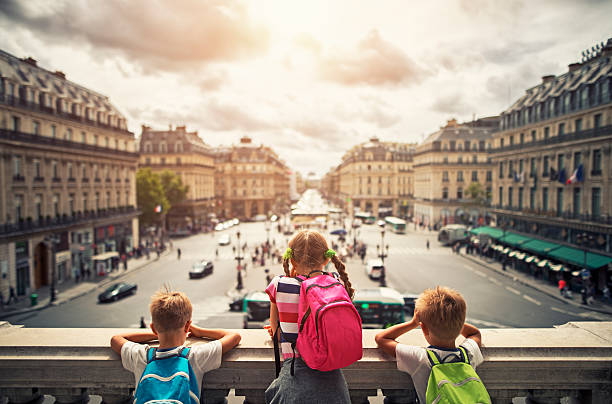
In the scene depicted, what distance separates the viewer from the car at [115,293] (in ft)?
78.2

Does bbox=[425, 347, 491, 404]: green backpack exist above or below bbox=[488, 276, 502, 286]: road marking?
above

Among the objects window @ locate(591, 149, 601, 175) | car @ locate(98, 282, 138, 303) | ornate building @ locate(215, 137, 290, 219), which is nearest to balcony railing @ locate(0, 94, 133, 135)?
car @ locate(98, 282, 138, 303)

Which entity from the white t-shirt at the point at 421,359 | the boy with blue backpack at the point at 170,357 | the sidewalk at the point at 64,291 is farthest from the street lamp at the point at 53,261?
the white t-shirt at the point at 421,359

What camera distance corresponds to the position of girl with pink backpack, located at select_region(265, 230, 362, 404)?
8.30 feet

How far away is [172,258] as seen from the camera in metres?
40.4

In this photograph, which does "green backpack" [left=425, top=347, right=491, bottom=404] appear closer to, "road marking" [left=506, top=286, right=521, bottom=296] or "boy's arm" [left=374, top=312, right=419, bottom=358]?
"boy's arm" [left=374, top=312, right=419, bottom=358]

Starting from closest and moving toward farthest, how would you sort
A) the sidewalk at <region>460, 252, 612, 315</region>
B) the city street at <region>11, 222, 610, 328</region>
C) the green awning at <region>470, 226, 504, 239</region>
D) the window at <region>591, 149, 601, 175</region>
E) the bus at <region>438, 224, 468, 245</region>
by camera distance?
1. the sidewalk at <region>460, 252, 612, 315</region>
2. the city street at <region>11, 222, 610, 328</region>
3. the window at <region>591, 149, 601, 175</region>
4. the green awning at <region>470, 226, 504, 239</region>
5. the bus at <region>438, 224, 468, 245</region>

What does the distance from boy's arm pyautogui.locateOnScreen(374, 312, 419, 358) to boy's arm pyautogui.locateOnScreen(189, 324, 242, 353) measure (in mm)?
1250

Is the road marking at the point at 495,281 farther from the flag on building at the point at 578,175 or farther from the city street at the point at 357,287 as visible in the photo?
the flag on building at the point at 578,175

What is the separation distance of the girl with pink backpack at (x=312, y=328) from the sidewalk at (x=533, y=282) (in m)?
11.4

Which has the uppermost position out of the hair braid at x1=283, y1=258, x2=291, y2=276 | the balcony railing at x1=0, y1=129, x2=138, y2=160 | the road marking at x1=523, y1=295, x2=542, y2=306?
the balcony railing at x1=0, y1=129, x2=138, y2=160

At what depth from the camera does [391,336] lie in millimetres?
3262

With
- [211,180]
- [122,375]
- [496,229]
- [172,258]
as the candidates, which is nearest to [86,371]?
[122,375]

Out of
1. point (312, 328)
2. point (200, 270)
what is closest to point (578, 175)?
point (312, 328)
